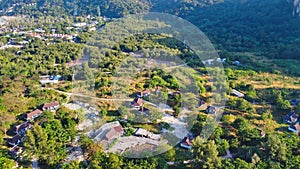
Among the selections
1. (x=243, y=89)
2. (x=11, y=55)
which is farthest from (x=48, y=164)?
(x=11, y=55)

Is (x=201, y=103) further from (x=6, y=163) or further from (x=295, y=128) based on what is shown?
(x=6, y=163)

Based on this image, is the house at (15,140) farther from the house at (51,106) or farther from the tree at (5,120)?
the house at (51,106)

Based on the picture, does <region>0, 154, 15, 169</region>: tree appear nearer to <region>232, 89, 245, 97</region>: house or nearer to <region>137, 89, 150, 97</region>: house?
<region>137, 89, 150, 97</region>: house

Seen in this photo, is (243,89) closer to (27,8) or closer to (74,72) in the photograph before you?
(74,72)

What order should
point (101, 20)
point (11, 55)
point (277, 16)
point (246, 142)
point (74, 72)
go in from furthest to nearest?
point (101, 20), point (277, 16), point (11, 55), point (74, 72), point (246, 142)

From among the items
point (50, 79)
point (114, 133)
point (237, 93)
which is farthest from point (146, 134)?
point (50, 79)

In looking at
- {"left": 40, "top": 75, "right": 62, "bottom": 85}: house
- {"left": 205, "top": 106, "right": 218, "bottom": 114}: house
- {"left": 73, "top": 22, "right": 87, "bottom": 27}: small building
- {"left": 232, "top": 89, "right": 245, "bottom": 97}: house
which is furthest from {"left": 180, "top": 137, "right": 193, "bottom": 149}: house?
{"left": 73, "top": 22, "right": 87, "bottom": 27}: small building

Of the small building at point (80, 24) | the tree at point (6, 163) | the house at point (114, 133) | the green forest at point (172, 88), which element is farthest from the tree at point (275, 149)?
the small building at point (80, 24)
